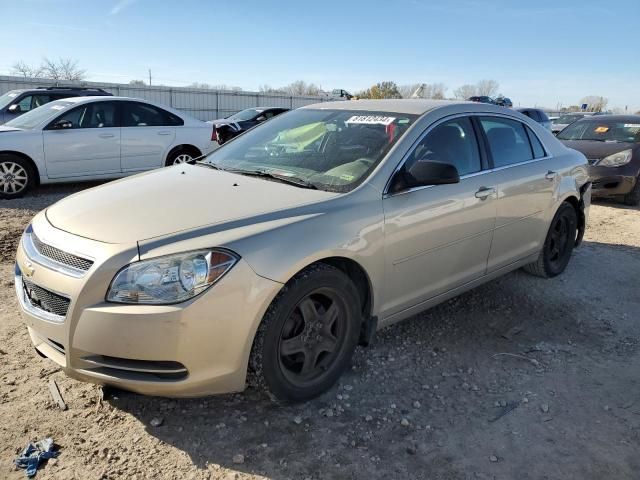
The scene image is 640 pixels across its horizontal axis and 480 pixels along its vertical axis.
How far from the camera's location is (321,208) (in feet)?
9.45

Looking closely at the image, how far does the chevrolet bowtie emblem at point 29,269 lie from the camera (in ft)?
8.90

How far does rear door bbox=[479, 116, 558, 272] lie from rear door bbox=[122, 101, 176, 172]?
6.24m

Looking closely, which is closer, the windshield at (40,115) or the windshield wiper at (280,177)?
the windshield wiper at (280,177)

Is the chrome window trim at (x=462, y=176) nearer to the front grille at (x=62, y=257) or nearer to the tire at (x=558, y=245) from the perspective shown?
the tire at (x=558, y=245)

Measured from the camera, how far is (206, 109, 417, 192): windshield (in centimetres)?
331

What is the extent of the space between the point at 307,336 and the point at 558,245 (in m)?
3.38

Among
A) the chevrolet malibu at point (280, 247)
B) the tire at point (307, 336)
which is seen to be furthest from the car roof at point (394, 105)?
the tire at point (307, 336)

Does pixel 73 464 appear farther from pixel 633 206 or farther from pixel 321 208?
pixel 633 206

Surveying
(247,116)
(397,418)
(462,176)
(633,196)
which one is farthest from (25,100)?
(633,196)

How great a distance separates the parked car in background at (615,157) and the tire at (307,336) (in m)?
7.64

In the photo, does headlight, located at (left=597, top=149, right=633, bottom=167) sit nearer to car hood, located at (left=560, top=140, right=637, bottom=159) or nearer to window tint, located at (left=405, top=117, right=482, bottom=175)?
car hood, located at (left=560, top=140, right=637, bottom=159)

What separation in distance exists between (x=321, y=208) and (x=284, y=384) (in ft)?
3.14

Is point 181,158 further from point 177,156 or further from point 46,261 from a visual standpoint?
point 46,261

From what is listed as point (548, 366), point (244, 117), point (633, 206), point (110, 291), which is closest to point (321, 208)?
point (110, 291)
